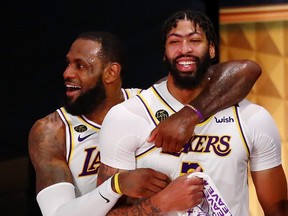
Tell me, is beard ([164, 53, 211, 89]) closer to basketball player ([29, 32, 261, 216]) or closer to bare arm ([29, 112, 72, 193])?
basketball player ([29, 32, 261, 216])

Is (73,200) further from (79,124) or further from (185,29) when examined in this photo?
(185,29)

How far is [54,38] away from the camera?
332 centimetres

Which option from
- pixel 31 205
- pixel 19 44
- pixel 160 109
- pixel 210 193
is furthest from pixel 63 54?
pixel 210 193

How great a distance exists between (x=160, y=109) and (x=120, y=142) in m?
0.19

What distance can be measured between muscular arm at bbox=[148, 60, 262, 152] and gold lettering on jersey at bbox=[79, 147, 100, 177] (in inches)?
17.6

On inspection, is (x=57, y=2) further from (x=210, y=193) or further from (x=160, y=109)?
(x=210, y=193)

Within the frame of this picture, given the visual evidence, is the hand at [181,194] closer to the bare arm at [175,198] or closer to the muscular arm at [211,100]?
the bare arm at [175,198]

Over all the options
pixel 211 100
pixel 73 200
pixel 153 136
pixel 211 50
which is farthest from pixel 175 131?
pixel 73 200

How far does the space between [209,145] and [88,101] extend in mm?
610

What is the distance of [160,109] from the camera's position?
2199 millimetres

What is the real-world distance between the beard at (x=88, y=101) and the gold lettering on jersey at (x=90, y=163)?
0.17 meters

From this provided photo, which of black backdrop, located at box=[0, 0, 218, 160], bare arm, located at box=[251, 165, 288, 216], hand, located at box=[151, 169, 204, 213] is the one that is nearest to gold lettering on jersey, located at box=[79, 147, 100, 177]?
hand, located at box=[151, 169, 204, 213]

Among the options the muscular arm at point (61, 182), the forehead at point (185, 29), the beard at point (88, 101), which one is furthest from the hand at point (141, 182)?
the beard at point (88, 101)

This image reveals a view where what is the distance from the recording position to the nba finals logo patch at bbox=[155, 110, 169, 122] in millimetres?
2174
